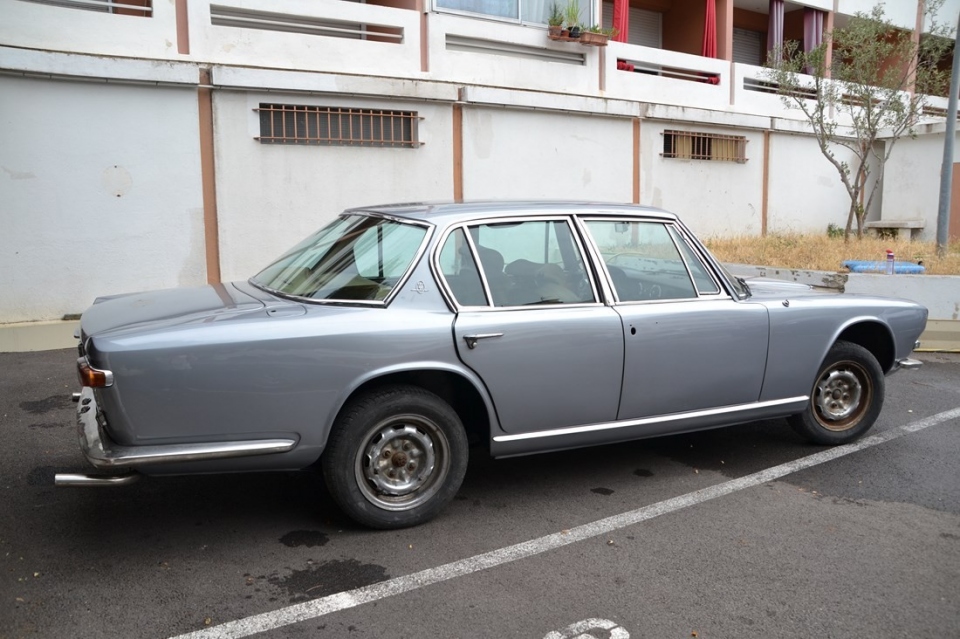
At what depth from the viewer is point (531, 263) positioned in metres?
4.66

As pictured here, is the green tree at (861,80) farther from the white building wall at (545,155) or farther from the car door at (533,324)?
the car door at (533,324)

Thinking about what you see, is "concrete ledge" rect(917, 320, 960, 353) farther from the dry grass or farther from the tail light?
the tail light

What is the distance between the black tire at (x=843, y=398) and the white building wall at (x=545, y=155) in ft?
24.5

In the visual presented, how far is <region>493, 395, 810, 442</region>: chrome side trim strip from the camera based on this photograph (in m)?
4.42

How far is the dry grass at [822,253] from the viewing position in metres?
11.5

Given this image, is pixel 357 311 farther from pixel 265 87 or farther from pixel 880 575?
pixel 265 87

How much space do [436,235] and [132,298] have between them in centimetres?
168

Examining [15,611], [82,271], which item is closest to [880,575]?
[15,611]

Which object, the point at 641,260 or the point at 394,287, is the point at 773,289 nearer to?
the point at 641,260

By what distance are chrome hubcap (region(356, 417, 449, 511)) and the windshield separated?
0.66 m

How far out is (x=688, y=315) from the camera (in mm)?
4836

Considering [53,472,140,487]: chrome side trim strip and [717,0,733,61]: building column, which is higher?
[717,0,733,61]: building column

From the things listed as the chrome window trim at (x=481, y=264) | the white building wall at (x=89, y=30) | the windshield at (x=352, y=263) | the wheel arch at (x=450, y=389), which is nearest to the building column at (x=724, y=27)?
the white building wall at (x=89, y=30)

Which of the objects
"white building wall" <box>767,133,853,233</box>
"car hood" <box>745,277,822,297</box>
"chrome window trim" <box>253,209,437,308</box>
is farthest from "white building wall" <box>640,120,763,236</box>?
"chrome window trim" <box>253,209,437,308</box>
